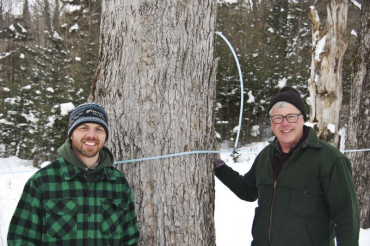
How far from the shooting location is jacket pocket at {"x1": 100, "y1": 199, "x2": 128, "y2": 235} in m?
1.56

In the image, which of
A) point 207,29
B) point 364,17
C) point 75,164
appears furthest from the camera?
point 364,17

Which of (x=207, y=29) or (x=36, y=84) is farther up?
(x=36, y=84)

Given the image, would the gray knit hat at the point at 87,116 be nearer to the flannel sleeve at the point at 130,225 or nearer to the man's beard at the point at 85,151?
the man's beard at the point at 85,151

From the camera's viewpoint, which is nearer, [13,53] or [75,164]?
[75,164]

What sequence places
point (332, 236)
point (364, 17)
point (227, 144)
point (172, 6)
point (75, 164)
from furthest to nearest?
1. point (227, 144)
2. point (364, 17)
3. point (332, 236)
4. point (172, 6)
5. point (75, 164)

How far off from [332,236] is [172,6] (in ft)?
5.80

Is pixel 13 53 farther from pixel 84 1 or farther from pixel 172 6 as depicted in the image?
pixel 172 6

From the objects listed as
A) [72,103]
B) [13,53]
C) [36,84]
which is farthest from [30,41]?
[72,103]

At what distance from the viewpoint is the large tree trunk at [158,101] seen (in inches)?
68.7

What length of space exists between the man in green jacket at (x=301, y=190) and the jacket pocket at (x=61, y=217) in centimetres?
127

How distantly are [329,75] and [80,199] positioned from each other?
427 cm

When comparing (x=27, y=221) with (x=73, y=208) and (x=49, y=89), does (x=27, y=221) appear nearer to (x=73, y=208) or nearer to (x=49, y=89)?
(x=73, y=208)

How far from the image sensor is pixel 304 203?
1.97 m

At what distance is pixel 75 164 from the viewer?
152 cm
